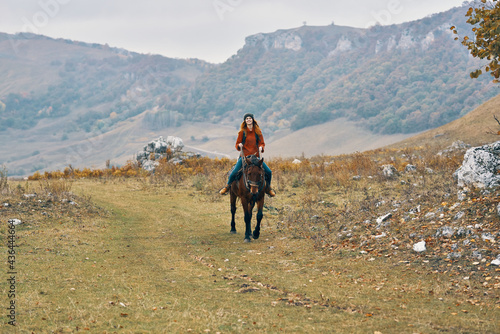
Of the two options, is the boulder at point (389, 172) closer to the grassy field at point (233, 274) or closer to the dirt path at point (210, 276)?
the grassy field at point (233, 274)

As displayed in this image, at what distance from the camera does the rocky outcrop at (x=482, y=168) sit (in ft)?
34.4

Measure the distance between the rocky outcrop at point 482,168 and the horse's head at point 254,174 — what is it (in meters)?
5.39

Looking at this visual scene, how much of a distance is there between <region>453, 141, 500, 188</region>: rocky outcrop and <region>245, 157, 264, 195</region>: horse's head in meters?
5.39

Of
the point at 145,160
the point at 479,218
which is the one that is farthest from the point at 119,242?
the point at 145,160

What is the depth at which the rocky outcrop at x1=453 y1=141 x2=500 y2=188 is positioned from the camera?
34.4 feet

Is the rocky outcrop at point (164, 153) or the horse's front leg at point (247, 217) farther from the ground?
the rocky outcrop at point (164, 153)

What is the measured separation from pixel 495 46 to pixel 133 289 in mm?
8515

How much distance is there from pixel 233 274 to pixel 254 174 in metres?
3.63

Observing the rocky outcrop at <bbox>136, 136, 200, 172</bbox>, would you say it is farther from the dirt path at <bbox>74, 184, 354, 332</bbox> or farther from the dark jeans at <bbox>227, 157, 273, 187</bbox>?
the dark jeans at <bbox>227, 157, 273, 187</bbox>

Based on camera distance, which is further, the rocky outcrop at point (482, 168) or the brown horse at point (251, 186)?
the brown horse at point (251, 186)

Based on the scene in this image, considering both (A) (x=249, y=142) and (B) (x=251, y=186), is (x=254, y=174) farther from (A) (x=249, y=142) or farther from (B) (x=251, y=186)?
(A) (x=249, y=142)

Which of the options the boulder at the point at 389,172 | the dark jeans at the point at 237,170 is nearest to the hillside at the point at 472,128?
the boulder at the point at 389,172

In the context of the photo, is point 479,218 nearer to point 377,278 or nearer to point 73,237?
point 377,278

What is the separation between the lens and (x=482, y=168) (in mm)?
10828
